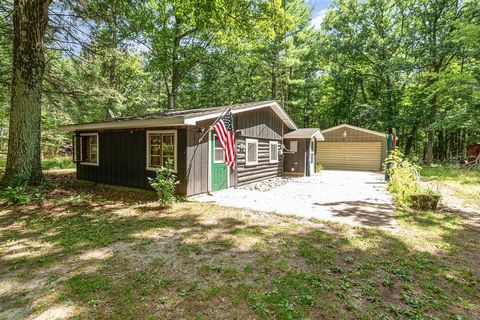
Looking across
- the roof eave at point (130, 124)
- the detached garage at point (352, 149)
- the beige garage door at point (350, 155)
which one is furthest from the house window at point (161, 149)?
the beige garage door at point (350, 155)

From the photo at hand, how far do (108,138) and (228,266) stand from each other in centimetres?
791

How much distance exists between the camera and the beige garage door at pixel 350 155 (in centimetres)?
1711

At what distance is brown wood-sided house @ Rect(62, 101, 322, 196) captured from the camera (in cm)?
734

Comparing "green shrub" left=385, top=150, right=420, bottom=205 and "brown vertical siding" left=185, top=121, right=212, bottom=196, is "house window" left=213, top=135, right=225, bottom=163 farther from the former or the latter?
"green shrub" left=385, top=150, right=420, bottom=205

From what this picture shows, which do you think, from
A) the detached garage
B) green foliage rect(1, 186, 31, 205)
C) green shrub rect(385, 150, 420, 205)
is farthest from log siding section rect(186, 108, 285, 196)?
the detached garage

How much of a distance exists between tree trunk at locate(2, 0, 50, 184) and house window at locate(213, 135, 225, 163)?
516cm

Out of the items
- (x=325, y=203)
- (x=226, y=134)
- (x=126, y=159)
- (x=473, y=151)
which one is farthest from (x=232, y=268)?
(x=473, y=151)

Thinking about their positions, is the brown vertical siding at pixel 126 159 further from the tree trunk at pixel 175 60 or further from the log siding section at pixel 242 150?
the tree trunk at pixel 175 60

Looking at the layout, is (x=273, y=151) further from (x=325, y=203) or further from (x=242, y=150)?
(x=325, y=203)

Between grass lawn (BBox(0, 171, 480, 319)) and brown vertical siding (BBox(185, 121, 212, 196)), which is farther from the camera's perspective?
brown vertical siding (BBox(185, 121, 212, 196))

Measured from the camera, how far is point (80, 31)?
28.6 ft

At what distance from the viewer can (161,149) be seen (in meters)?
7.86

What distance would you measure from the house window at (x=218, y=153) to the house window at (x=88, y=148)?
503 cm

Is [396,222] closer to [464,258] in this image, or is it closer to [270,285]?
[464,258]
